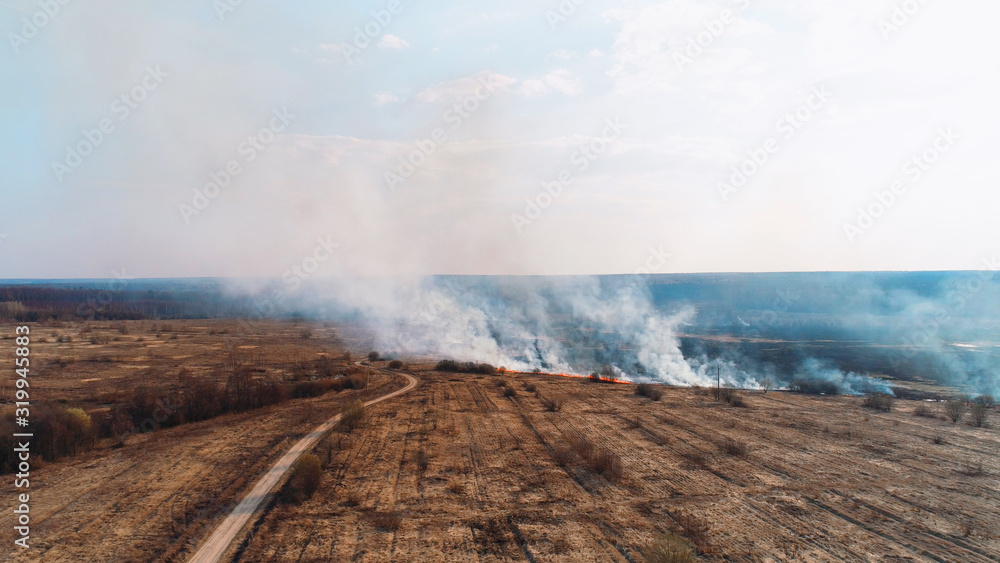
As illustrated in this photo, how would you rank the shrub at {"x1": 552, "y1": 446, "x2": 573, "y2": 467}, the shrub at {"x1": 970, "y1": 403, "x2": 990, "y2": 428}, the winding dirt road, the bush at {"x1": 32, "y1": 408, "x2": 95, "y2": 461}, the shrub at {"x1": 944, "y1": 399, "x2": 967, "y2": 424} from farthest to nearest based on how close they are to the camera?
the shrub at {"x1": 944, "y1": 399, "x2": 967, "y2": 424}
the shrub at {"x1": 970, "y1": 403, "x2": 990, "y2": 428}
the shrub at {"x1": 552, "y1": 446, "x2": 573, "y2": 467}
the bush at {"x1": 32, "y1": 408, "x2": 95, "y2": 461}
the winding dirt road

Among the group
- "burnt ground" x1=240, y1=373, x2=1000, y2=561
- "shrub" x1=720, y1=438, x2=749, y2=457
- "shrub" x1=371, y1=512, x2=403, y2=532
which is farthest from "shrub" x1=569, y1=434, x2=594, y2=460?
"shrub" x1=371, y1=512, x2=403, y2=532

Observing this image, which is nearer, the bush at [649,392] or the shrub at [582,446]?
the shrub at [582,446]

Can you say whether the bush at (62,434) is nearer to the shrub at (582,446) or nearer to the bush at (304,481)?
the bush at (304,481)

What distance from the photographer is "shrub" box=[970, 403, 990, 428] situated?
2800 centimetres

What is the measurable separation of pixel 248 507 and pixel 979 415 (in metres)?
38.1

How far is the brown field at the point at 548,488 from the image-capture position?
525 inches

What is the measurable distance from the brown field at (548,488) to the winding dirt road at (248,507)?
458 mm

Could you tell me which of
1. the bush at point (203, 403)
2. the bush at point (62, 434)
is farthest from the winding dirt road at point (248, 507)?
the bush at point (62, 434)

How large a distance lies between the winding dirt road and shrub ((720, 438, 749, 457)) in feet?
61.5

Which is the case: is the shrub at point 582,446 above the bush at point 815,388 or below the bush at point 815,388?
above

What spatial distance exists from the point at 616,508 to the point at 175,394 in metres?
28.8

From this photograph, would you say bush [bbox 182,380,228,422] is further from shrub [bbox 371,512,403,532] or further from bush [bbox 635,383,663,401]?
bush [bbox 635,383,663,401]

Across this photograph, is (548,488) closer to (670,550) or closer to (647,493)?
(647,493)

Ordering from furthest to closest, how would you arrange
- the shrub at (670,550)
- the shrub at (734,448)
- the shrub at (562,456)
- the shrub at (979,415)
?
the shrub at (979,415) → the shrub at (734,448) → the shrub at (562,456) → the shrub at (670,550)
